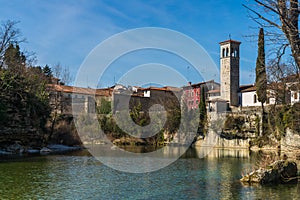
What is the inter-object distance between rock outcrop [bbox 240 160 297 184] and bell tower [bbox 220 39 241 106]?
3966cm

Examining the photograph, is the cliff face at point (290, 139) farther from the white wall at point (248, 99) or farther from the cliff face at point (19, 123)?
the cliff face at point (19, 123)

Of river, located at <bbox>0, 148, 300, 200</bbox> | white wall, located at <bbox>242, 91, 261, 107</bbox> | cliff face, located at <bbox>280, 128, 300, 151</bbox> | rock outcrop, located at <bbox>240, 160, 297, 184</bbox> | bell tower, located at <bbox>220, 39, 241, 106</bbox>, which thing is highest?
bell tower, located at <bbox>220, 39, 241, 106</bbox>

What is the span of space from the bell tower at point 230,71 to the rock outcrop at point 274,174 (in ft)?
130

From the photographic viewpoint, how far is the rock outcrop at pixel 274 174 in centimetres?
1532

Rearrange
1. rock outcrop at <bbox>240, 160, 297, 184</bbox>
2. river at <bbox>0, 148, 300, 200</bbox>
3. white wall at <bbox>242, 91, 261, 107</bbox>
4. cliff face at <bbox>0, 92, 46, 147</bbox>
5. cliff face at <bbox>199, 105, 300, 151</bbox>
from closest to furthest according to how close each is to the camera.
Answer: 1. river at <bbox>0, 148, 300, 200</bbox>
2. rock outcrop at <bbox>240, 160, 297, 184</bbox>
3. cliff face at <bbox>0, 92, 46, 147</bbox>
4. cliff face at <bbox>199, 105, 300, 151</bbox>
5. white wall at <bbox>242, 91, 261, 107</bbox>

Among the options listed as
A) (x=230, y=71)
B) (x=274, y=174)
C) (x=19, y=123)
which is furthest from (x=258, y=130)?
(x=19, y=123)

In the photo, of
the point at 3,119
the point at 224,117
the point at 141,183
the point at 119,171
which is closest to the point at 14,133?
the point at 3,119

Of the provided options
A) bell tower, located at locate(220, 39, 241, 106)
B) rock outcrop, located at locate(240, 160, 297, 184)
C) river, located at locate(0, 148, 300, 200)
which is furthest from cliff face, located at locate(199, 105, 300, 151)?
rock outcrop, located at locate(240, 160, 297, 184)

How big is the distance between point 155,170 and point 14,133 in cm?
1552

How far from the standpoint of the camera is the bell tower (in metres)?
55.9

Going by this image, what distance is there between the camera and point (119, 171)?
18.8 metres

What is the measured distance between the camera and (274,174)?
15.6 metres

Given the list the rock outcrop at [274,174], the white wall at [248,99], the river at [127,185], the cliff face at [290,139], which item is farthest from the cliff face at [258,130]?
the rock outcrop at [274,174]

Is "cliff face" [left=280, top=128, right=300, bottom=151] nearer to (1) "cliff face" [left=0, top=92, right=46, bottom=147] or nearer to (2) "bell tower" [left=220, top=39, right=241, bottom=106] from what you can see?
(2) "bell tower" [left=220, top=39, right=241, bottom=106]
